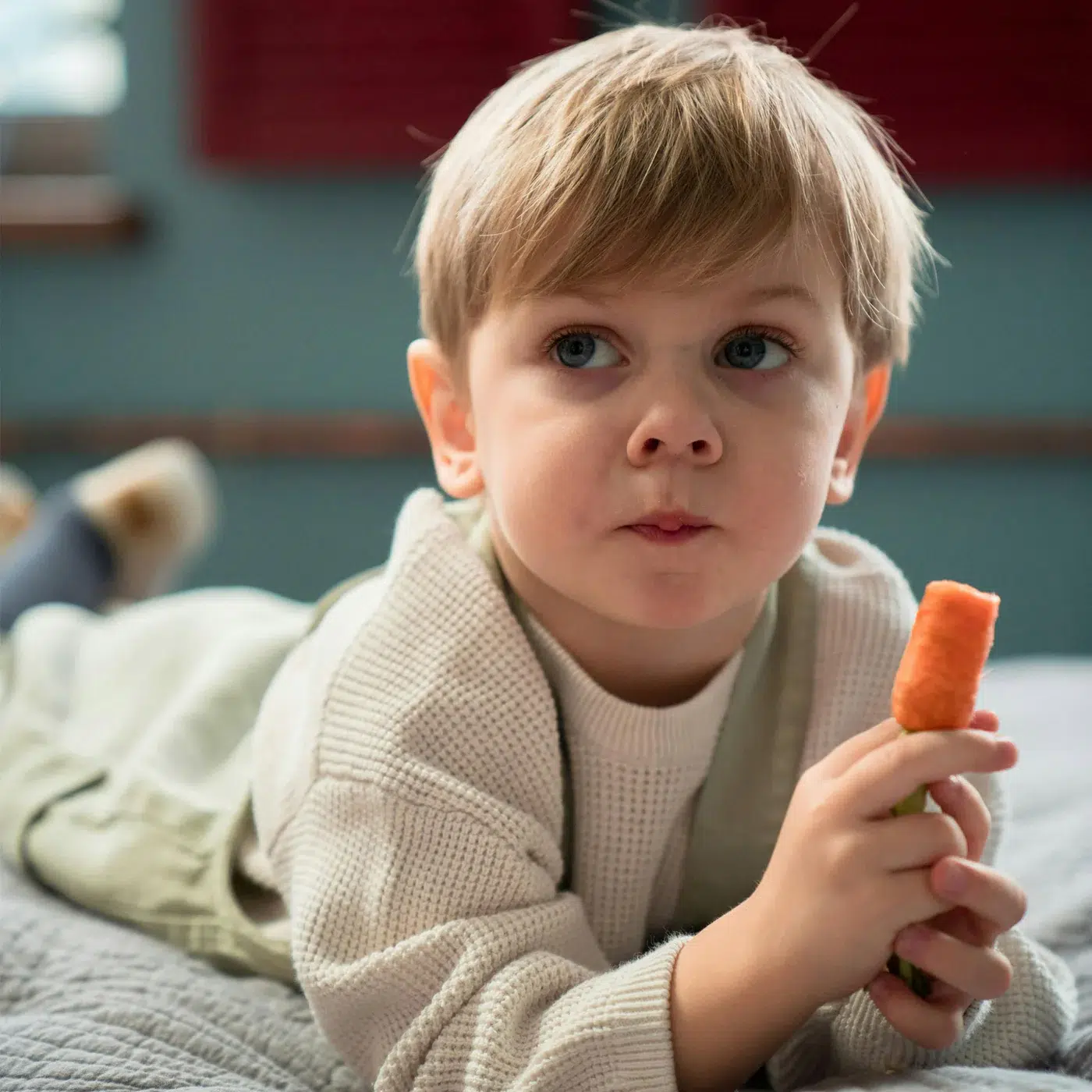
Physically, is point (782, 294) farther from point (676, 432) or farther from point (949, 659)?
point (949, 659)

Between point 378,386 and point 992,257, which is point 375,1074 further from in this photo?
point 992,257

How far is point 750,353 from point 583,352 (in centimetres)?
9

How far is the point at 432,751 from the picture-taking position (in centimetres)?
79

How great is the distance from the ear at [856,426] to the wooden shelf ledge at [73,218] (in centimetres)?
170

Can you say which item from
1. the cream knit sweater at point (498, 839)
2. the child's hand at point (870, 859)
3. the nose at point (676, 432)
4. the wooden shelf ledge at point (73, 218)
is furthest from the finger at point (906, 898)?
the wooden shelf ledge at point (73, 218)

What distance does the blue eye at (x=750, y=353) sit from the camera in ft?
2.46

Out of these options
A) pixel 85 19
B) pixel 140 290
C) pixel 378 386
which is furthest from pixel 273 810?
pixel 85 19

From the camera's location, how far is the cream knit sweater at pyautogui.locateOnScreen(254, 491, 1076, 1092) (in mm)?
702

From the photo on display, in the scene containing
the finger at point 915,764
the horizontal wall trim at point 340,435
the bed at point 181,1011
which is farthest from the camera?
the horizontal wall trim at point 340,435

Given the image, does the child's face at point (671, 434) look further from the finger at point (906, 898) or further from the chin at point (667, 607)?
the finger at point (906, 898)

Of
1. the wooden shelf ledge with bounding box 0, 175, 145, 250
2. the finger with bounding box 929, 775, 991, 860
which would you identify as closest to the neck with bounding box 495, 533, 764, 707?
the finger with bounding box 929, 775, 991, 860

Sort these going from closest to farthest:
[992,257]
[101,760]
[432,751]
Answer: [432,751]
[101,760]
[992,257]

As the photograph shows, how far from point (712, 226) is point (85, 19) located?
79.8 inches

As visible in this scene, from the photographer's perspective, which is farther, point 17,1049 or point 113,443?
point 113,443
